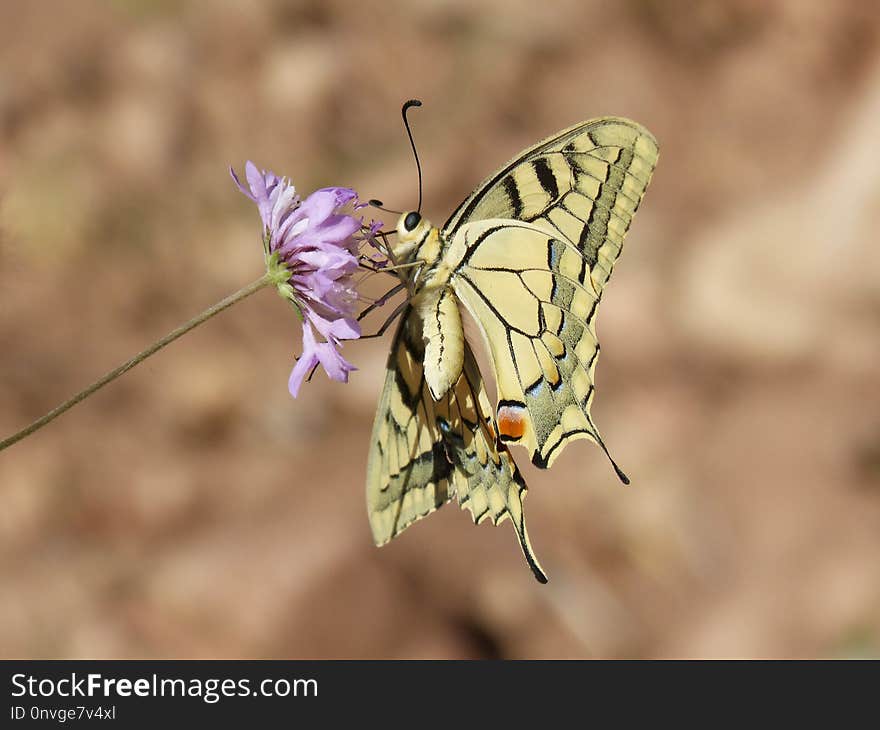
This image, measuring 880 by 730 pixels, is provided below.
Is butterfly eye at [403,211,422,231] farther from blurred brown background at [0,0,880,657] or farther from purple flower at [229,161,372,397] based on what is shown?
blurred brown background at [0,0,880,657]

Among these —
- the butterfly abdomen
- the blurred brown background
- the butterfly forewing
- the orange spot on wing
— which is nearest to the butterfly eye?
the butterfly forewing

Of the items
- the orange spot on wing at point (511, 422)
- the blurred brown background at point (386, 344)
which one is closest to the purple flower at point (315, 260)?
the orange spot on wing at point (511, 422)

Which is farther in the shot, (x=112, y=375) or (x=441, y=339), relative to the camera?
(x=441, y=339)

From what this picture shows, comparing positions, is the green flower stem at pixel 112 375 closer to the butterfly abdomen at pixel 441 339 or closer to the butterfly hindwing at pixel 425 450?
the butterfly abdomen at pixel 441 339

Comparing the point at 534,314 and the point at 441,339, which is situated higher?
the point at 534,314

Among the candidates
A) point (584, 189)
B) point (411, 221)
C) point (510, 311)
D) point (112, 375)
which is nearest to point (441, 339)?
point (510, 311)

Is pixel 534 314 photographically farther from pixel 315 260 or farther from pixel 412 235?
pixel 315 260
